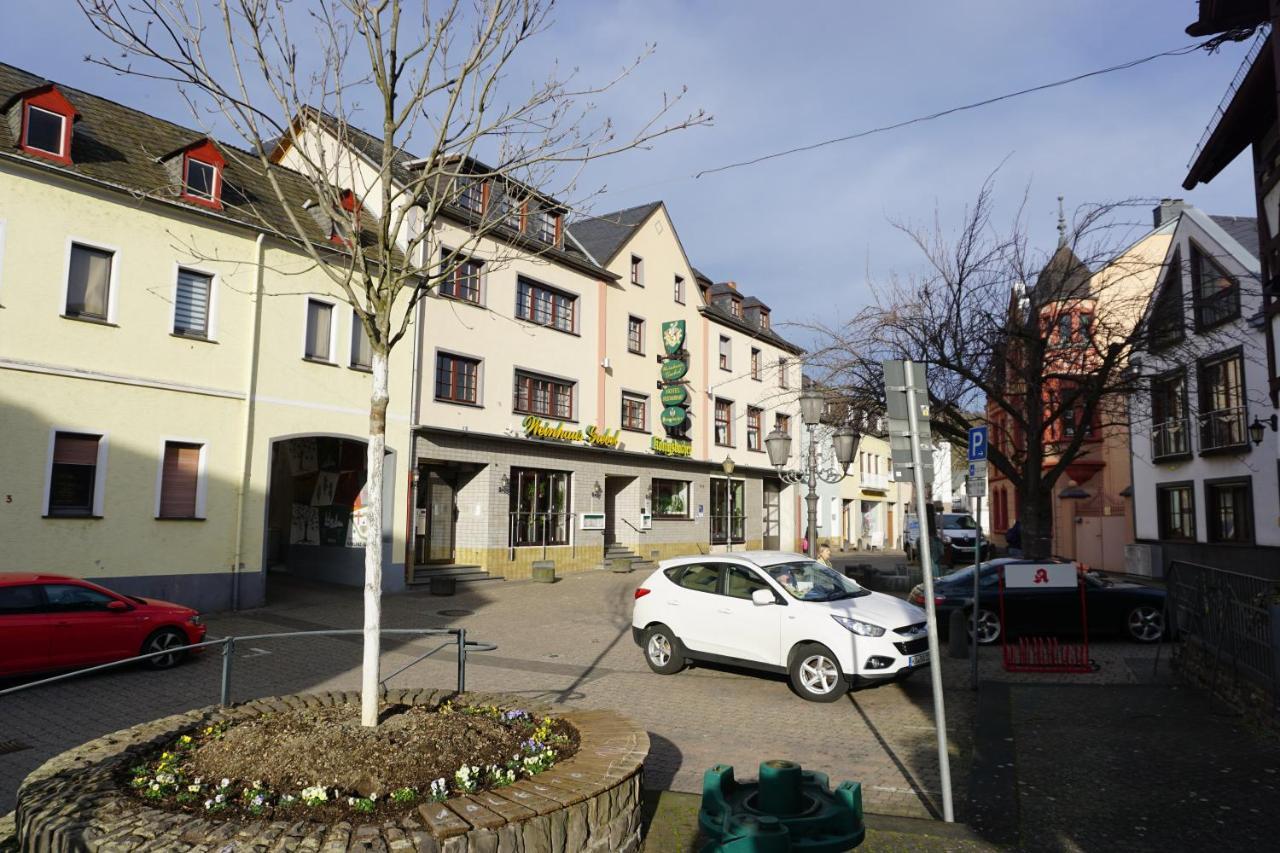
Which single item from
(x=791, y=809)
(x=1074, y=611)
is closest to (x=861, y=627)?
(x=1074, y=611)

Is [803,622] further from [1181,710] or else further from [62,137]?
[62,137]

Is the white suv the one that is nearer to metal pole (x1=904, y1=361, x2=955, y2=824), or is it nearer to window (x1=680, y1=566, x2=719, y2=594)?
window (x1=680, y1=566, x2=719, y2=594)

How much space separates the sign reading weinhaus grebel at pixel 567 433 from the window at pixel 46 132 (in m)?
12.4

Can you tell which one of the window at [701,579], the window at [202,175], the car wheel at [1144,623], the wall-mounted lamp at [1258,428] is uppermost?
the window at [202,175]

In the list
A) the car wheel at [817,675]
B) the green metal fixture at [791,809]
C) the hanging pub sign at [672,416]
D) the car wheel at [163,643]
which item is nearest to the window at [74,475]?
the car wheel at [163,643]

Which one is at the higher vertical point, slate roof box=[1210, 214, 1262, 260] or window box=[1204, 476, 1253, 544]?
slate roof box=[1210, 214, 1262, 260]

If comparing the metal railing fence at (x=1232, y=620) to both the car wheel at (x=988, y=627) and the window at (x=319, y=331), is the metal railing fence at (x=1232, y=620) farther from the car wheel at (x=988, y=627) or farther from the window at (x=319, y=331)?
the window at (x=319, y=331)

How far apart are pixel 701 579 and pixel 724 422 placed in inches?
946

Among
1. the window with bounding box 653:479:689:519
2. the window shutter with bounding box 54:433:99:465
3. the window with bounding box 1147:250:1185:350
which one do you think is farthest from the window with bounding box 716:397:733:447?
the window shutter with bounding box 54:433:99:465

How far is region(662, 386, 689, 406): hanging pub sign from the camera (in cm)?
2991

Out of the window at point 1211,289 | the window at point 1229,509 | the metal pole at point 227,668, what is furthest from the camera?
the window at point 1229,509

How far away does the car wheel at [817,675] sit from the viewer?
9258 millimetres

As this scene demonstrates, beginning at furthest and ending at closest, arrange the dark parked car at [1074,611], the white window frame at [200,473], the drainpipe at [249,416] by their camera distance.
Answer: the drainpipe at [249,416], the white window frame at [200,473], the dark parked car at [1074,611]

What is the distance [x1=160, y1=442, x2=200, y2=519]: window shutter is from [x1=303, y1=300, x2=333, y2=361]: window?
3.27m
